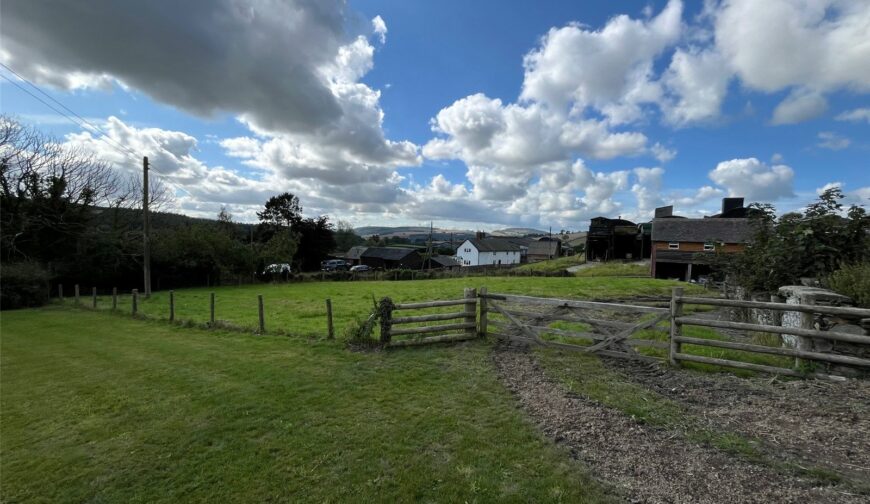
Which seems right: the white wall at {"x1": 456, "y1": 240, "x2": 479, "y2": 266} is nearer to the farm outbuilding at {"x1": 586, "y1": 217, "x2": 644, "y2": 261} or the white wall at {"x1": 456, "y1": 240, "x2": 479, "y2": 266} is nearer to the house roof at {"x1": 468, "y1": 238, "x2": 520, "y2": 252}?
the house roof at {"x1": 468, "y1": 238, "x2": 520, "y2": 252}

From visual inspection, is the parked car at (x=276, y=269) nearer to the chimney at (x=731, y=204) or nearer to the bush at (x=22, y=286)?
the bush at (x=22, y=286)

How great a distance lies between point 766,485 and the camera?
11.2 feet

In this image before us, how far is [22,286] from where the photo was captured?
2177cm

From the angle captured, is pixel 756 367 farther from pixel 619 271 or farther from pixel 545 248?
pixel 545 248

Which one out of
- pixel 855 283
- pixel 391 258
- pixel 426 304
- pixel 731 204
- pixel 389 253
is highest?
pixel 731 204

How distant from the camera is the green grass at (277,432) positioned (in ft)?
12.0

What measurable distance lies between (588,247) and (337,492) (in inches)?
2322

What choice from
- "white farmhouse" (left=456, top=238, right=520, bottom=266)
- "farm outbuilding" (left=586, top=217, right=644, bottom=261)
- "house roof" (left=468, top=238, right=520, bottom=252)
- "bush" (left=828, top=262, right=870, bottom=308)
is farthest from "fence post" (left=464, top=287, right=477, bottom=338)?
"house roof" (left=468, top=238, right=520, bottom=252)

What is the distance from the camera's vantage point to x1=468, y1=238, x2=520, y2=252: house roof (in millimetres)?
76944

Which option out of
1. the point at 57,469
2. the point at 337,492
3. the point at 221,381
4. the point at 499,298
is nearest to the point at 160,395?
the point at 221,381

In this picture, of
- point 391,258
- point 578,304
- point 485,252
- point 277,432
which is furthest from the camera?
point 485,252

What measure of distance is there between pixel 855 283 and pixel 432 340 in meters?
8.31

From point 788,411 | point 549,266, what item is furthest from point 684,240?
point 788,411

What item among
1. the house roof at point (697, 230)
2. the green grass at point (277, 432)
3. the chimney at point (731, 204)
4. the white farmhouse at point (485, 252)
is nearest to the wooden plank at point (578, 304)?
the green grass at point (277, 432)
